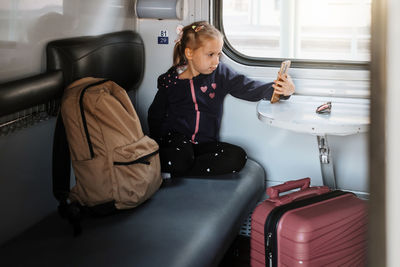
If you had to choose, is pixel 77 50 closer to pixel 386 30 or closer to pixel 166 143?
pixel 166 143

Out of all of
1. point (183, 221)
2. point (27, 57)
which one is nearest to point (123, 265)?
point (183, 221)

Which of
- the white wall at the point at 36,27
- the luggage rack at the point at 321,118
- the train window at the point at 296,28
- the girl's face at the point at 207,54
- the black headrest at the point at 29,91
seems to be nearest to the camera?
the black headrest at the point at 29,91

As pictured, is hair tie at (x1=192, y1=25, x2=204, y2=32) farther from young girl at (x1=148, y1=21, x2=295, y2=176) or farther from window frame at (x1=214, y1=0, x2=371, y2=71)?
window frame at (x1=214, y1=0, x2=371, y2=71)

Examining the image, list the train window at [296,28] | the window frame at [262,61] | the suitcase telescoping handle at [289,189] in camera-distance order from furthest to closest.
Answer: the train window at [296,28], the window frame at [262,61], the suitcase telescoping handle at [289,189]

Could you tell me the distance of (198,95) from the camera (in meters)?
3.15

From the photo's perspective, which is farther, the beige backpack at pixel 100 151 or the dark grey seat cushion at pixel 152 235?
the beige backpack at pixel 100 151

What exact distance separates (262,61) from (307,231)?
1.37m

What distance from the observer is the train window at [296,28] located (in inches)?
127

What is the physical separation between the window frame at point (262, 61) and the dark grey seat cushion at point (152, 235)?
39.3 inches

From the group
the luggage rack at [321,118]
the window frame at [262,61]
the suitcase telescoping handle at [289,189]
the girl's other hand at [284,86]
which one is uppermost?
the window frame at [262,61]

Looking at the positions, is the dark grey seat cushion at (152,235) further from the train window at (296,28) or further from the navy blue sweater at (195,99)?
the train window at (296,28)

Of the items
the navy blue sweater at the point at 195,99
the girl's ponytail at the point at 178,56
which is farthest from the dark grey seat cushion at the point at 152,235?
the girl's ponytail at the point at 178,56

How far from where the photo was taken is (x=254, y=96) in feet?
10.4

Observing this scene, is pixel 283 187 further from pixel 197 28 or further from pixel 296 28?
pixel 296 28
